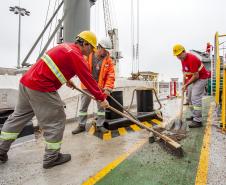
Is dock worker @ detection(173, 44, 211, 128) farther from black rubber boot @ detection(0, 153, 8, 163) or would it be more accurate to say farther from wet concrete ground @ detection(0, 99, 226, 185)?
black rubber boot @ detection(0, 153, 8, 163)

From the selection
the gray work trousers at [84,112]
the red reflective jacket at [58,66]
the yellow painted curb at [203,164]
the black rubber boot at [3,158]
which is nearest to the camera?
the yellow painted curb at [203,164]

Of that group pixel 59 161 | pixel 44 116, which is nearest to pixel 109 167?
pixel 59 161

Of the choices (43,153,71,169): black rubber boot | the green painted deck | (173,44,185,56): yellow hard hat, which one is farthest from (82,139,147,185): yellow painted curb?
(173,44,185,56): yellow hard hat

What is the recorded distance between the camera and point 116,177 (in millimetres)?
2203

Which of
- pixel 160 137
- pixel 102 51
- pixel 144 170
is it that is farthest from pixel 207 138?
pixel 102 51

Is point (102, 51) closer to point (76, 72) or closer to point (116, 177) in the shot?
point (76, 72)

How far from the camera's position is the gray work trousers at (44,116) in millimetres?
2496

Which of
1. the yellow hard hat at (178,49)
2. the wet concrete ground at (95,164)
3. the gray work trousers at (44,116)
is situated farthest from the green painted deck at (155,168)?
the yellow hard hat at (178,49)

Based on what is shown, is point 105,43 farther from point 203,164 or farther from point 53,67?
point 203,164

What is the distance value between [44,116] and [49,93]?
0.30m

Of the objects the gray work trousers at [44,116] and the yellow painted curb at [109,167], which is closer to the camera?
the yellow painted curb at [109,167]

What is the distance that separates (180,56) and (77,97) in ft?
10.1

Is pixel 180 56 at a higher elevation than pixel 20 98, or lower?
higher

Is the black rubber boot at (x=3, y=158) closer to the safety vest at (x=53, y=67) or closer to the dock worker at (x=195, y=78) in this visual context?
the safety vest at (x=53, y=67)
